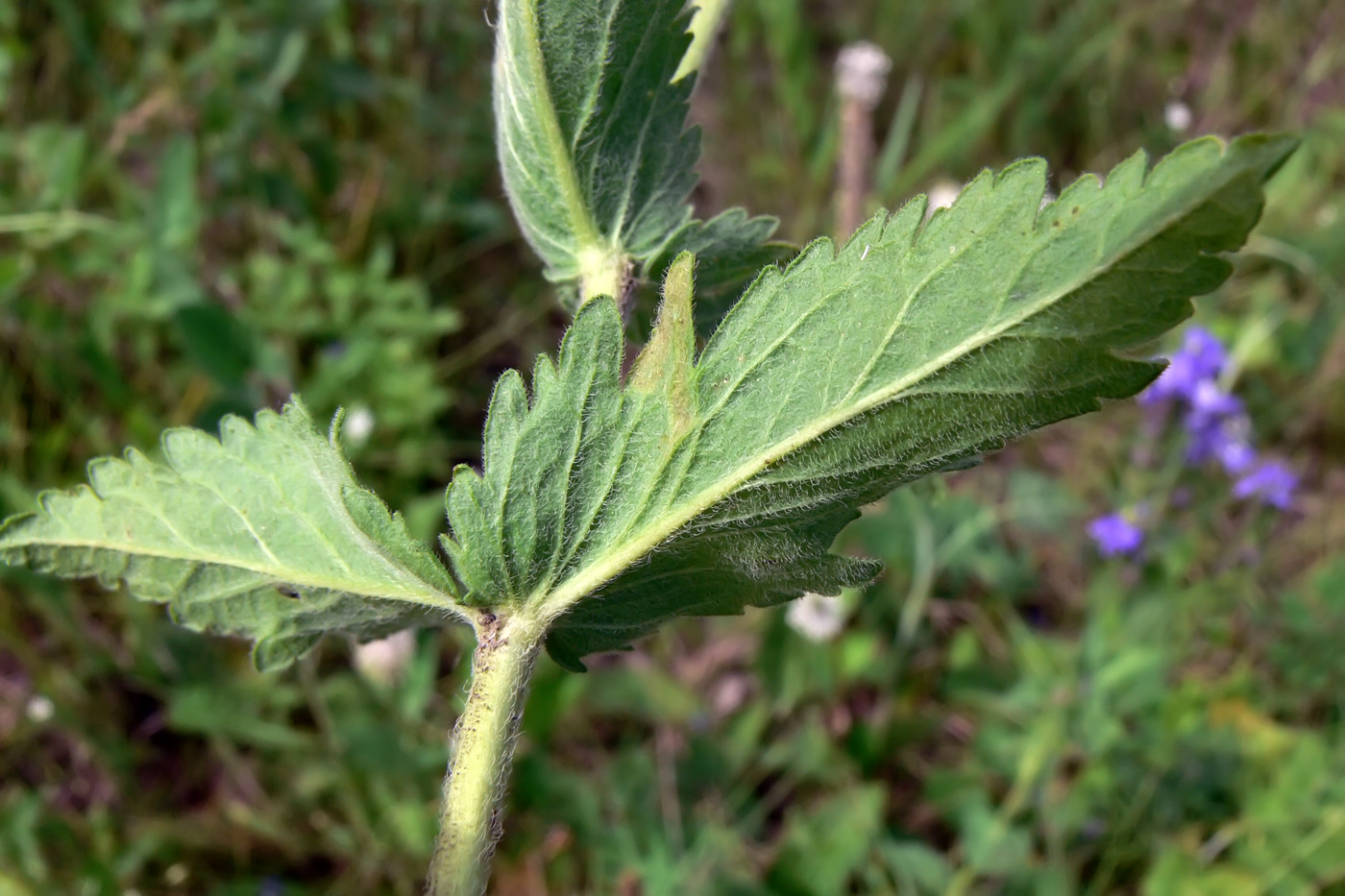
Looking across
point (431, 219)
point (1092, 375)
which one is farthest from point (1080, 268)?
point (431, 219)

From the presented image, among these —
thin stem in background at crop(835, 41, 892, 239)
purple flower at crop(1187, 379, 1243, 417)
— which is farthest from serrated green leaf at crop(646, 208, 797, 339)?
purple flower at crop(1187, 379, 1243, 417)

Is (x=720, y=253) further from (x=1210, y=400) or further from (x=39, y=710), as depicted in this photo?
(x=1210, y=400)

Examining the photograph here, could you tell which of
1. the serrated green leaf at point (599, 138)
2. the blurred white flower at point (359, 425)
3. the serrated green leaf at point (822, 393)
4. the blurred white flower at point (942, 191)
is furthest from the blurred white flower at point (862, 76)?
the serrated green leaf at point (822, 393)

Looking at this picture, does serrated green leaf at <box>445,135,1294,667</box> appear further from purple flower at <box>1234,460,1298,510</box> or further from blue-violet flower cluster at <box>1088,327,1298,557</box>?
purple flower at <box>1234,460,1298,510</box>

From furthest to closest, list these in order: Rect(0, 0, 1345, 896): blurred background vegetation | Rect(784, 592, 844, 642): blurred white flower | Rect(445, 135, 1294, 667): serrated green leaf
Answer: Rect(784, 592, 844, 642): blurred white flower, Rect(0, 0, 1345, 896): blurred background vegetation, Rect(445, 135, 1294, 667): serrated green leaf

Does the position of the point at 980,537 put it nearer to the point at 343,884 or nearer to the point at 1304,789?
the point at 1304,789

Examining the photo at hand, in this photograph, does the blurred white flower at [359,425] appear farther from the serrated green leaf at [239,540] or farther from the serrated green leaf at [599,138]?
the serrated green leaf at [599,138]
